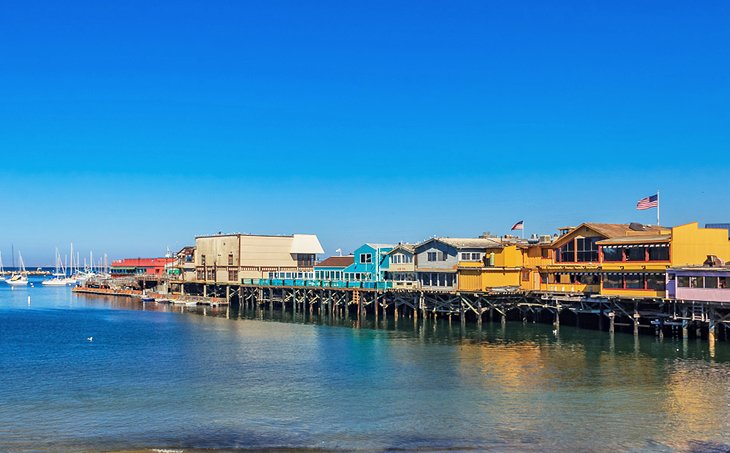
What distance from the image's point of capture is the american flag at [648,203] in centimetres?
6216

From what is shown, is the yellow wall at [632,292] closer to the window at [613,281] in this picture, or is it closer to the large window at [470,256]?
the window at [613,281]

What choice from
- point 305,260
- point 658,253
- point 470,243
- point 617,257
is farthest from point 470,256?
point 305,260

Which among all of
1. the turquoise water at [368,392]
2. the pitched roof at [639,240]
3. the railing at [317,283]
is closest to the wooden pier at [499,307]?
the railing at [317,283]

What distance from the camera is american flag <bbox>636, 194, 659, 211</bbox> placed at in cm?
6216

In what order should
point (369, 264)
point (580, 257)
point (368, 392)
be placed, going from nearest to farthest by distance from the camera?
point (368, 392) → point (580, 257) → point (369, 264)

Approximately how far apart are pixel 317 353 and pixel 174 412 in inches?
785

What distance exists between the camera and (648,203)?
6269 centimetres

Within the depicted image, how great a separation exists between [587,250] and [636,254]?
594cm

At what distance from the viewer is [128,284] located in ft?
468

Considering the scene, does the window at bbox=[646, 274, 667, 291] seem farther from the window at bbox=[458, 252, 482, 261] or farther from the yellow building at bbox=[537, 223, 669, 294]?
the window at bbox=[458, 252, 482, 261]

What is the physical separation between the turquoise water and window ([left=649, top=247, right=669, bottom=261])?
276 inches

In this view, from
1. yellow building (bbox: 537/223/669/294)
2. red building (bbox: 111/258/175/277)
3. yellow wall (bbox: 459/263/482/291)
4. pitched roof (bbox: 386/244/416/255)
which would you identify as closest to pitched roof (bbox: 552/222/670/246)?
yellow building (bbox: 537/223/669/294)

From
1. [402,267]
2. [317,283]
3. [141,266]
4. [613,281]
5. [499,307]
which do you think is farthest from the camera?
[141,266]

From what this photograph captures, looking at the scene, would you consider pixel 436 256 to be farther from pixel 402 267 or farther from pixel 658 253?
pixel 658 253
